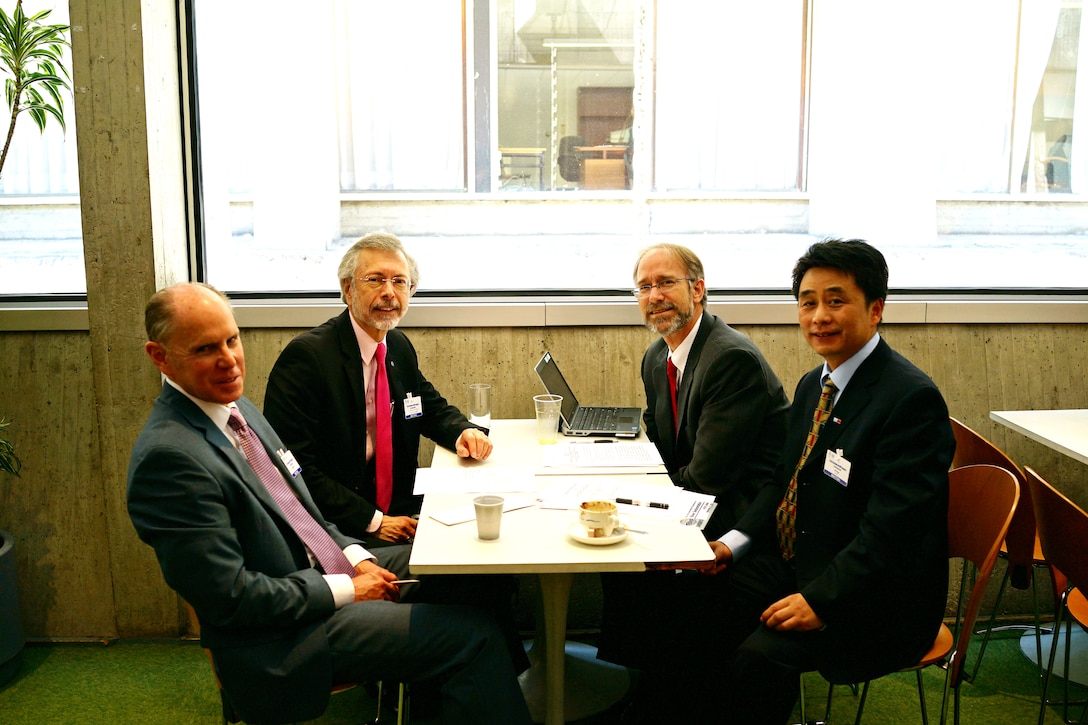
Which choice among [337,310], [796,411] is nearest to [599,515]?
[796,411]

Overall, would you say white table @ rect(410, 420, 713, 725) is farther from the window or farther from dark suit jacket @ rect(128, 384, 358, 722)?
the window

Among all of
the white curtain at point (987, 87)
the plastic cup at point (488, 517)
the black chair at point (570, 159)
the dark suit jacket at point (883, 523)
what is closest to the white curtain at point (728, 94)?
the black chair at point (570, 159)

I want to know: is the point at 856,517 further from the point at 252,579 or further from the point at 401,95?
the point at 401,95

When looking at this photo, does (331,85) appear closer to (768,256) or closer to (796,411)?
(768,256)

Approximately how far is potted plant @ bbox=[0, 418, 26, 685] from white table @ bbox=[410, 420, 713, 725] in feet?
5.91

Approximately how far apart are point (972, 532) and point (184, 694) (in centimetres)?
260

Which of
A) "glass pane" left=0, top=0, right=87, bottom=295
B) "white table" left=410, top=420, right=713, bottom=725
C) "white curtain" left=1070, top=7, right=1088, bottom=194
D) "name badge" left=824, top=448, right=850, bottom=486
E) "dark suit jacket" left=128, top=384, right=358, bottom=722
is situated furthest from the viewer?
"white curtain" left=1070, top=7, right=1088, bottom=194

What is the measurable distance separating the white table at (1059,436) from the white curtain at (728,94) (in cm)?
134

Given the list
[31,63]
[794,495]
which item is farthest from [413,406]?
[31,63]

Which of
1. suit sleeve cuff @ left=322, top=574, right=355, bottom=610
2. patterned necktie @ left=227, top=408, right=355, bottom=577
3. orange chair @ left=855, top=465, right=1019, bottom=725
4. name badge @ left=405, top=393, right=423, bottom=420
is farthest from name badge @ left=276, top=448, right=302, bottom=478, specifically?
orange chair @ left=855, top=465, right=1019, bottom=725

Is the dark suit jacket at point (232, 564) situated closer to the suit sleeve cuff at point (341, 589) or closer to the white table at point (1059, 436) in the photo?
the suit sleeve cuff at point (341, 589)

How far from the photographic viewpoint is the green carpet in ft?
9.60

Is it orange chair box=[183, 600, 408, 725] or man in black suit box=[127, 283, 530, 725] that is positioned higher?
man in black suit box=[127, 283, 530, 725]

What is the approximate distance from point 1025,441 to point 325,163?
3170 mm
